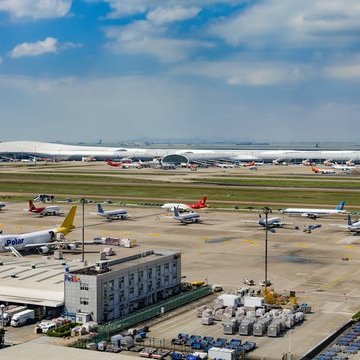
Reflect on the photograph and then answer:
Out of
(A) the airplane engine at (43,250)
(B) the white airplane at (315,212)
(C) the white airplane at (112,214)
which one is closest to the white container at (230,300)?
(A) the airplane engine at (43,250)

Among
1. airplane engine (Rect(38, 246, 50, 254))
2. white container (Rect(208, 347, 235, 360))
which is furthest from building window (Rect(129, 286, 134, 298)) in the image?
airplane engine (Rect(38, 246, 50, 254))

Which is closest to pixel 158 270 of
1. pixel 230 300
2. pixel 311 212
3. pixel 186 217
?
pixel 230 300

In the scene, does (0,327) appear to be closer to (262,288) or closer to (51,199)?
(262,288)

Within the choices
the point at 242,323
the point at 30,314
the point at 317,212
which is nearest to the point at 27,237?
the point at 30,314

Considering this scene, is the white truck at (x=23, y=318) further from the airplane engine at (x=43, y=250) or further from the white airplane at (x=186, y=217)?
the white airplane at (x=186, y=217)

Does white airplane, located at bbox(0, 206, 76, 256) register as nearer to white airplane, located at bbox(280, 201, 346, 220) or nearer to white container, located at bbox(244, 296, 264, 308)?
white container, located at bbox(244, 296, 264, 308)

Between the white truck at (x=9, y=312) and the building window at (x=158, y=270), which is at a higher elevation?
the building window at (x=158, y=270)

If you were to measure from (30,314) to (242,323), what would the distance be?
2204 cm

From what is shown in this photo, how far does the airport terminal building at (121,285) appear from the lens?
7475cm

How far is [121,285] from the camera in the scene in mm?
78375

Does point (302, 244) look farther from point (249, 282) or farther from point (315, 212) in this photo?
point (315, 212)

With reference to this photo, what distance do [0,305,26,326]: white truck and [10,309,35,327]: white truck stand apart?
2.24 ft

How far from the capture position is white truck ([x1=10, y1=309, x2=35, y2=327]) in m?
72.4

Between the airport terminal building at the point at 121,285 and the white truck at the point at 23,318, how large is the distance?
12.4ft
